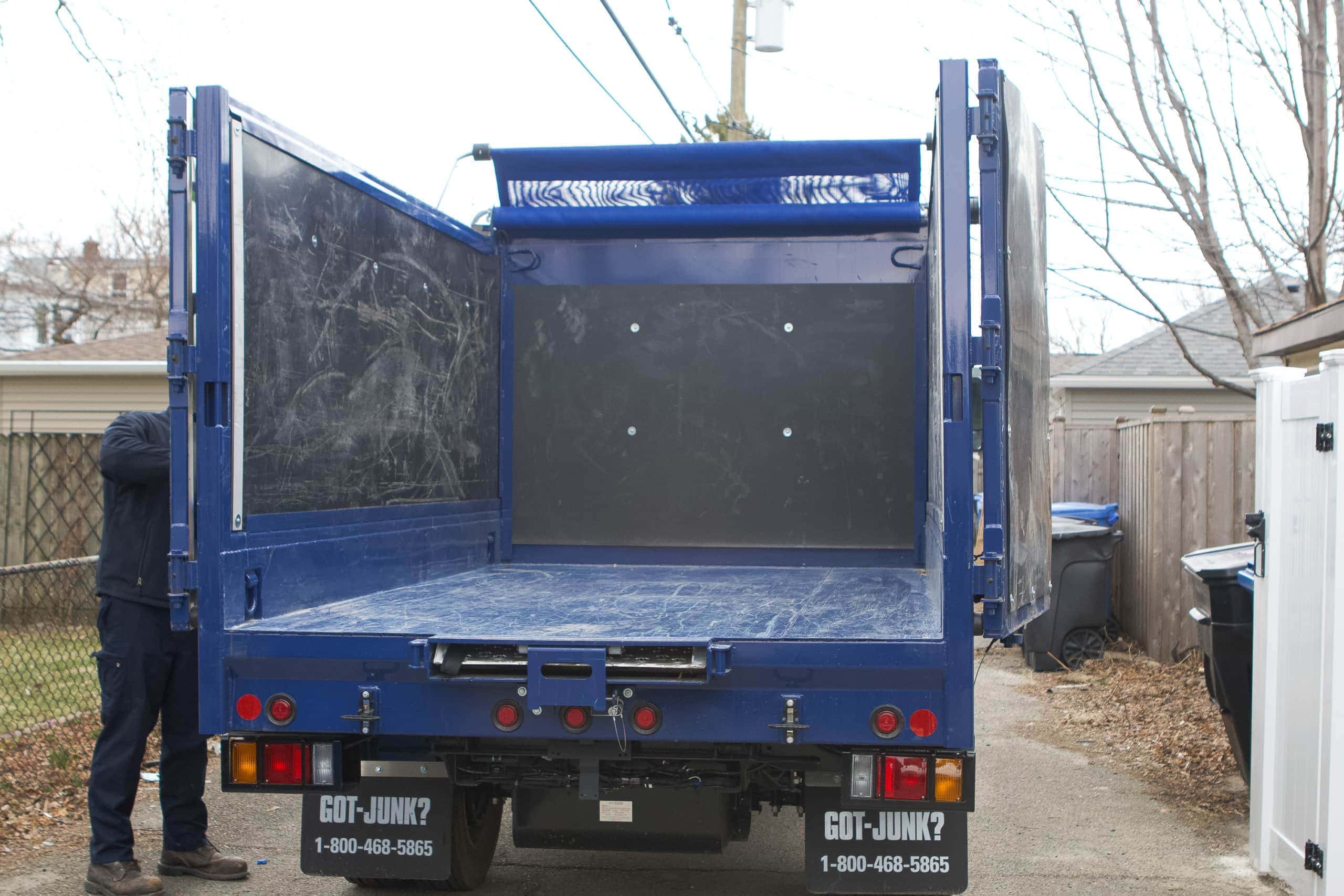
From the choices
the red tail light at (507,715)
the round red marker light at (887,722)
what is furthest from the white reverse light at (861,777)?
the red tail light at (507,715)

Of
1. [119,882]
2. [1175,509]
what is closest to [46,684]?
[119,882]

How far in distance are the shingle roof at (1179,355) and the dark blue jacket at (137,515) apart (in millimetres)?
18538

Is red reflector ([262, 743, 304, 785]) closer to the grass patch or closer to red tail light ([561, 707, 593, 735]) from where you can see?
red tail light ([561, 707, 593, 735])

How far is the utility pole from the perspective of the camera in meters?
14.8

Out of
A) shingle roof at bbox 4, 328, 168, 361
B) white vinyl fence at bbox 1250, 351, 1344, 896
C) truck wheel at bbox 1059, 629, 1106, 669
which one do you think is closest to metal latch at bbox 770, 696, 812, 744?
white vinyl fence at bbox 1250, 351, 1344, 896

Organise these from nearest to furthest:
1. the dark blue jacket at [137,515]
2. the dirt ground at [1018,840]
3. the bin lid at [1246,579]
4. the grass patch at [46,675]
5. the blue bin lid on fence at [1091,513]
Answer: the dark blue jacket at [137,515]
the dirt ground at [1018,840]
the bin lid at [1246,579]
the grass patch at [46,675]
the blue bin lid on fence at [1091,513]

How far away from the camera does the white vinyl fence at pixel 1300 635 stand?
4.47m

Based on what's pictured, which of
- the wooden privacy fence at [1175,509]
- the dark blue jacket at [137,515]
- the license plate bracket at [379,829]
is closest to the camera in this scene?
the license plate bracket at [379,829]

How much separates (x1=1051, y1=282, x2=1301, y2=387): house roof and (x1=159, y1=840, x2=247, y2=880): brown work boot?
18.0m

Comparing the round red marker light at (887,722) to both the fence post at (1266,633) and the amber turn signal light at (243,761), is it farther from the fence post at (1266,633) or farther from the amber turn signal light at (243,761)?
the fence post at (1266,633)

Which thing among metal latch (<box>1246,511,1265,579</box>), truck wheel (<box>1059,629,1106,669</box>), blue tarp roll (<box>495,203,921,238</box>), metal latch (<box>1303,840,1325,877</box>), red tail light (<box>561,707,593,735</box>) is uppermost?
blue tarp roll (<box>495,203,921,238</box>)

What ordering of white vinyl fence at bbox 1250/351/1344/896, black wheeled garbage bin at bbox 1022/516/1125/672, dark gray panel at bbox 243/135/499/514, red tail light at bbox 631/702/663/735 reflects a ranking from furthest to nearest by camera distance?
1. black wheeled garbage bin at bbox 1022/516/1125/672
2. white vinyl fence at bbox 1250/351/1344/896
3. dark gray panel at bbox 243/135/499/514
4. red tail light at bbox 631/702/663/735

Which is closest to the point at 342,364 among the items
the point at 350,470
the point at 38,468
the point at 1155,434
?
the point at 350,470

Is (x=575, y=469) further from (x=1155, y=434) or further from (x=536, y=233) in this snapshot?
(x=1155, y=434)
